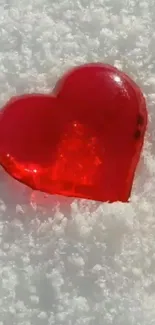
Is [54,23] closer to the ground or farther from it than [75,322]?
farther from it

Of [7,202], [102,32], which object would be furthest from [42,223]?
[102,32]

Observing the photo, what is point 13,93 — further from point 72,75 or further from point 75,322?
point 75,322

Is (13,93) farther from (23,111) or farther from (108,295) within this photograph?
(108,295)
